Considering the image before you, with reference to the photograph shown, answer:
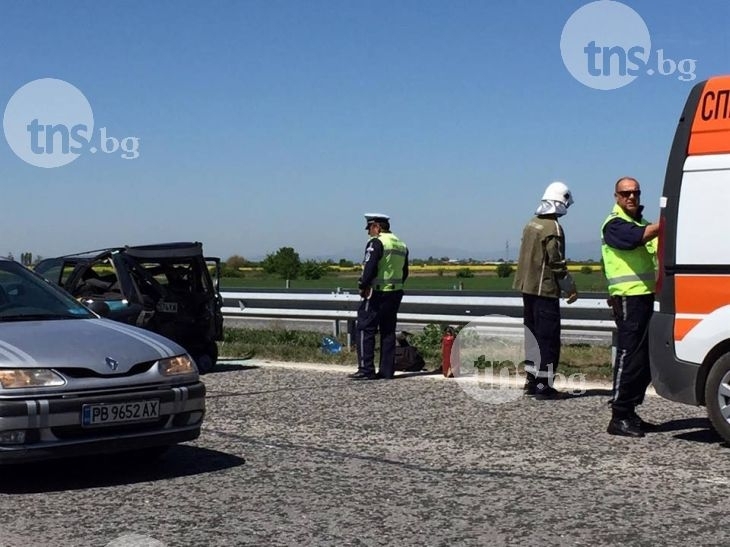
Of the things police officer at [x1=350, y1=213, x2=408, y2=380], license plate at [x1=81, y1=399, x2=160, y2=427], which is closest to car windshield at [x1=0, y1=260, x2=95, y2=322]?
license plate at [x1=81, y1=399, x2=160, y2=427]

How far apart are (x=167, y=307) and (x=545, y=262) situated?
471cm

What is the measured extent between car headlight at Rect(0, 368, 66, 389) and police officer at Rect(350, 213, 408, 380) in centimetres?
653

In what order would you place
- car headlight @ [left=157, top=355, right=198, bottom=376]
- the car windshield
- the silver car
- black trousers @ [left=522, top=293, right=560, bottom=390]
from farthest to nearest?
black trousers @ [left=522, top=293, right=560, bottom=390], the car windshield, car headlight @ [left=157, top=355, right=198, bottom=376], the silver car

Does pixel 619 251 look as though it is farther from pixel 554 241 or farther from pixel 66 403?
pixel 66 403

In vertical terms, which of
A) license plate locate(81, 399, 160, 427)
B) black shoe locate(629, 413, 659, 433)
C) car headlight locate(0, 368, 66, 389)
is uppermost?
car headlight locate(0, 368, 66, 389)

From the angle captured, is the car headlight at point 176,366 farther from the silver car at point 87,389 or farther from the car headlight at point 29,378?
the car headlight at point 29,378

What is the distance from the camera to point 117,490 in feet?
21.8

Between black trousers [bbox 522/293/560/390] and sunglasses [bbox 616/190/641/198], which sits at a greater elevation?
sunglasses [bbox 616/190/641/198]

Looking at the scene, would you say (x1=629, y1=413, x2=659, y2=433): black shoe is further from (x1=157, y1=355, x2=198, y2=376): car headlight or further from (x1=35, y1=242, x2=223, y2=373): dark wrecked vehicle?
(x1=35, y1=242, x2=223, y2=373): dark wrecked vehicle

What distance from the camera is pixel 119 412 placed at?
21.6ft

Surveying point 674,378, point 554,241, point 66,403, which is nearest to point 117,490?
point 66,403

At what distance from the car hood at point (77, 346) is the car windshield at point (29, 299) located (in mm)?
174

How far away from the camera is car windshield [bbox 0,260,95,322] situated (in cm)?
744

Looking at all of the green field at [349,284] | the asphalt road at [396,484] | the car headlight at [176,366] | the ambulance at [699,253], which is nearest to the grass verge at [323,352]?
the asphalt road at [396,484]
